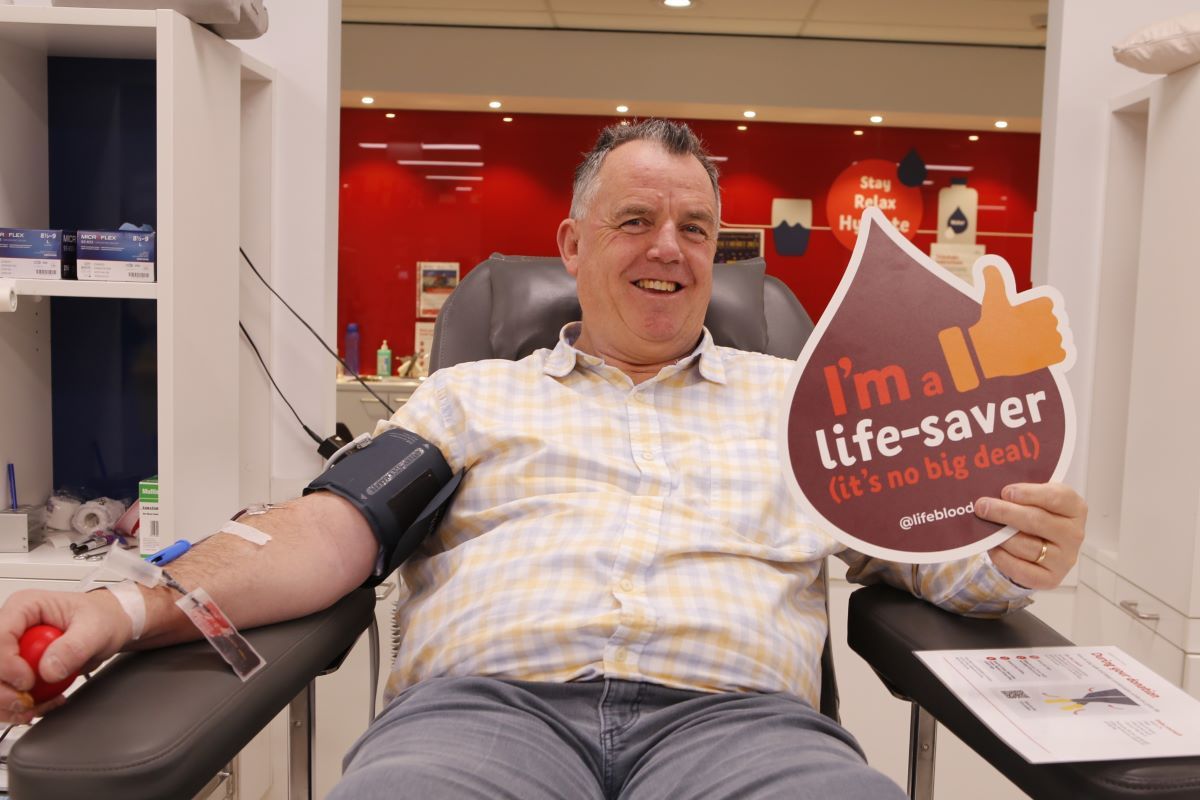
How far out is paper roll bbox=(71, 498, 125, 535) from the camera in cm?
188

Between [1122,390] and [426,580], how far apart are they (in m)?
1.45

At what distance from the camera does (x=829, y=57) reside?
4660 mm

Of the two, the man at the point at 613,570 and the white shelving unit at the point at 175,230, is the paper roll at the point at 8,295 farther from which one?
the man at the point at 613,570

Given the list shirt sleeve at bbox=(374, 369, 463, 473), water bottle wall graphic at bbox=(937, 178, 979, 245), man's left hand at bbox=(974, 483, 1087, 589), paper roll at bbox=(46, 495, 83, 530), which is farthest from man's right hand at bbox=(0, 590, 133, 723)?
water bottle wall graphic at bbox=(937, 178, 979, 245)

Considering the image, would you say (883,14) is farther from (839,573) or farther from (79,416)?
(79,416)

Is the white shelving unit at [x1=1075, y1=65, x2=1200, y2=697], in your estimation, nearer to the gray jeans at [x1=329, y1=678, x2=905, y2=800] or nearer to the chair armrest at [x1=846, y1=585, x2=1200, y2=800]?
the chair armrest at [x1=846, y1=585, x2=1200, y2=800]

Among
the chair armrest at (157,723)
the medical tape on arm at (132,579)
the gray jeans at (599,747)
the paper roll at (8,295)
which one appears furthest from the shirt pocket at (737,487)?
the paper roll at (8,295)

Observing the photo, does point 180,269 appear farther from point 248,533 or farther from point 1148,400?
point 1148,400

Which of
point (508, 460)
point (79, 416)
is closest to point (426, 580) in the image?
point (508, 460)

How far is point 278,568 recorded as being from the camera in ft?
3.71

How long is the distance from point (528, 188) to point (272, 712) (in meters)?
4.13

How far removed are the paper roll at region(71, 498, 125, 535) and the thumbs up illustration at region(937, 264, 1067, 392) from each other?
1582mm

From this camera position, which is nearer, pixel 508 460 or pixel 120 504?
pixel 508 460

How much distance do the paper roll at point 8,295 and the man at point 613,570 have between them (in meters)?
0.72
